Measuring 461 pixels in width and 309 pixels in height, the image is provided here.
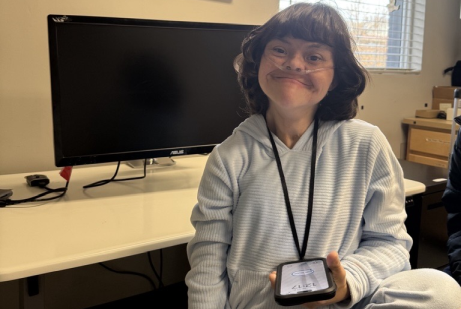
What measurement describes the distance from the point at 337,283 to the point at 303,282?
8 cm

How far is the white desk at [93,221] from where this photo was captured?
3.15 feet

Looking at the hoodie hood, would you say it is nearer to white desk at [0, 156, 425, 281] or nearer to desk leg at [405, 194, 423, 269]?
white desk at [0, 156, 425, 281]

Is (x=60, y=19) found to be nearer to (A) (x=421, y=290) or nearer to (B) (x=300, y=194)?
(B) (x=300, y=194)

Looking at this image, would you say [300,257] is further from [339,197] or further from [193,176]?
[193,176]

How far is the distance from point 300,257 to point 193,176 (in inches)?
25.4

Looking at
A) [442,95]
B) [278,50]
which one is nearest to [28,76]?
[278,50]

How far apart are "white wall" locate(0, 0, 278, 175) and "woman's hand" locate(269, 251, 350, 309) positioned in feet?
3.48

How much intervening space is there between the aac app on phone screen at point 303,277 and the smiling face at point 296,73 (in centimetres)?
34

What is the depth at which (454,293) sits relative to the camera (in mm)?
916

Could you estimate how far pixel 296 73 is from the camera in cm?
101

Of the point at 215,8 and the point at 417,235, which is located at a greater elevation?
the point at 215,8

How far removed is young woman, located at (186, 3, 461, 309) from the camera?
1010 mm

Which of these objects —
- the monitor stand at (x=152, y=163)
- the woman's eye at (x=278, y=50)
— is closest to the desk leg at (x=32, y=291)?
the monitor stand at (x=152, y=163)

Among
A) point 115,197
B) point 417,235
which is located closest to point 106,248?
point 115,197
